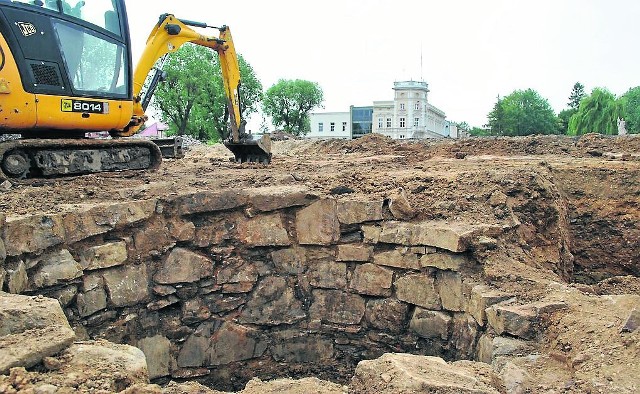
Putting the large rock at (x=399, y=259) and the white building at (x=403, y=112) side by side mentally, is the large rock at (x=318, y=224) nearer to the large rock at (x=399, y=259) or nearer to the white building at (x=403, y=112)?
the large rock at (x=399, y=259)

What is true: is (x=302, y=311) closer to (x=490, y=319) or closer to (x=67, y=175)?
(x=490, y=319)

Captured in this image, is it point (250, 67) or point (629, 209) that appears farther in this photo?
point (250, 67)

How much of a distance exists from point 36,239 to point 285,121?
147 feet

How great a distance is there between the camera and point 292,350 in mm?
7043

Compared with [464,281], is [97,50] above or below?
above

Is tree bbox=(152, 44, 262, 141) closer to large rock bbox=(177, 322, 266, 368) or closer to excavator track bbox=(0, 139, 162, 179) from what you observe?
excavator track bbox=(0, 139, 162, 179)

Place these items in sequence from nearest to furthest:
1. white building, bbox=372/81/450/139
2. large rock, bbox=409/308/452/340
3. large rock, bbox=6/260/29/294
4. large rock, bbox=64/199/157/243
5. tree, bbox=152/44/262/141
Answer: large rock, bbox=6/260/29/294 < large rock, bbox=64/199/157/243 < large rock, bbox=409/308/452/340 < tree, bbox=152/44/262/141 < white building, bbox=372/81/450/139

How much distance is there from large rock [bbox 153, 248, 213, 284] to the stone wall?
12mm

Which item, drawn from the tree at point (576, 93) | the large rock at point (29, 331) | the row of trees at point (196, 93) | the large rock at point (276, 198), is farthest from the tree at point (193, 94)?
the tree at point (576, 93)

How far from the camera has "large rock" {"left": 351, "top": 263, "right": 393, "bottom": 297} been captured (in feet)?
21.8

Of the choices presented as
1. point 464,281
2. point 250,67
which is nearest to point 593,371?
point 464,281

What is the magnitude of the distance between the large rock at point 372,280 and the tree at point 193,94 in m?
30.2

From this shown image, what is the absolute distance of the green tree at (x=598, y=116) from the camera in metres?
36.0

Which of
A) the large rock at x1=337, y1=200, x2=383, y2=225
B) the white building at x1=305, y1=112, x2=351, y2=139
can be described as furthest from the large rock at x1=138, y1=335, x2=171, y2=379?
the white building at x1=305, y1=112, x2=351, y2=139
